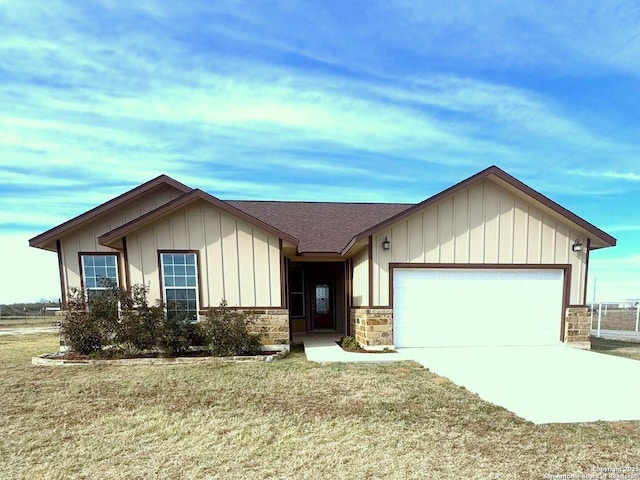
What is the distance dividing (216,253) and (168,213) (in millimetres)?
1474

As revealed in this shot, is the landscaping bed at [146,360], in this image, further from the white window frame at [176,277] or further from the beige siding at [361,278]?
the beige siding at [361,278]

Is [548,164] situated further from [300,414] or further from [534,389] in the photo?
[300,414]

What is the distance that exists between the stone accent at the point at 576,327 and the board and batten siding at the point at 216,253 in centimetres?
750

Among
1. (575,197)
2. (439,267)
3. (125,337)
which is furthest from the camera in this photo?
(575,197)

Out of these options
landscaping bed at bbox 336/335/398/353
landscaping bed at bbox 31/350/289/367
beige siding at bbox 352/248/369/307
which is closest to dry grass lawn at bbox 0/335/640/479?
landscaping bed at bbox 31/350/289/367

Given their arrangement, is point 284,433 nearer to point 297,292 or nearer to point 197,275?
point 197,275

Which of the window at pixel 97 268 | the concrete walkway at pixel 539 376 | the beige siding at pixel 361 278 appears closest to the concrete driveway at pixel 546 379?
the concrete walkway at pixel 539 376

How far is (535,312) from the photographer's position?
8.58 metres

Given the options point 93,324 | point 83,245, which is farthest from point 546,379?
point 83,245

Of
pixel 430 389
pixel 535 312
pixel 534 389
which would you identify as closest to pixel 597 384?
pixel 534 389

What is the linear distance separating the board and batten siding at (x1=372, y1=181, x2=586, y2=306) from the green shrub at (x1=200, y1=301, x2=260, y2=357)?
10.6 feet

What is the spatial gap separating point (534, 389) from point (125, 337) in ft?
26.3

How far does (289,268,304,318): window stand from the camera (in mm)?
12258

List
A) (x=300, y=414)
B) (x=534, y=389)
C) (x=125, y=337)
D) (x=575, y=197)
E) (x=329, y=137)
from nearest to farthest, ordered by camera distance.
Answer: (x=300, y=414)
(x=534, y=389)
(x=125, y=337)
(x=329, y=137)
(x=575, y=197)
